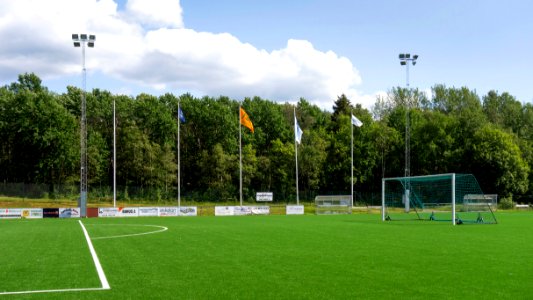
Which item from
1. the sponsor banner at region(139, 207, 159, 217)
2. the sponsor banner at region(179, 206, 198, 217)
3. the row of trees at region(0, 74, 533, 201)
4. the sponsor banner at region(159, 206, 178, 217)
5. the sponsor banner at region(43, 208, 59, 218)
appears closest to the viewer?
the sponsor banner at region(43, 208, 59, 218)

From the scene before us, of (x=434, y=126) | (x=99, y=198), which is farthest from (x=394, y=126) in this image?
(x=99, y=198)

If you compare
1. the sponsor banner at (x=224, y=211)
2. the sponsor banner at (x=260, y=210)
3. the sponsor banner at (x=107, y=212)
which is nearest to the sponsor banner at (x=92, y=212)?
the sponsor banner at (x=107, y=212)

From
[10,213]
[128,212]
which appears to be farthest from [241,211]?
[10,213]

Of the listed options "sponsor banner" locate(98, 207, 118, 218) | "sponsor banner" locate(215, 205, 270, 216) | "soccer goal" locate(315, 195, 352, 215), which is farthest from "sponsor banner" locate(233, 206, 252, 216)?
"sponsor banner" locate(98, 207, 118, 218)

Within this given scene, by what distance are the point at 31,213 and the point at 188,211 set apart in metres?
14.6

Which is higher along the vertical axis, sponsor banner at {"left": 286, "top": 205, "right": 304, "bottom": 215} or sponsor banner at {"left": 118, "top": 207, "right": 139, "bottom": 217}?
sponsor banner at {"left": 118, "top": 207, "right": 139, "bottom": 217}

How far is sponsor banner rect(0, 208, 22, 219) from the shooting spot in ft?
155

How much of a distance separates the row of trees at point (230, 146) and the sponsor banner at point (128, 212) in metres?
21.8

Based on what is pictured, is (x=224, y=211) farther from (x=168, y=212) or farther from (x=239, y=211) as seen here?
(x=168, y=212)

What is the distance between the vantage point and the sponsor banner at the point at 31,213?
157ft

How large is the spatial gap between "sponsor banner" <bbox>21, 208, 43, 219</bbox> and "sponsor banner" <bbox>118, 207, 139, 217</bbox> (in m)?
6.81

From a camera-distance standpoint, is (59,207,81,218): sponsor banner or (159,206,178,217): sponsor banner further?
(159,206,178,217): sponsor banner

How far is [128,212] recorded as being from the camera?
5041 cm

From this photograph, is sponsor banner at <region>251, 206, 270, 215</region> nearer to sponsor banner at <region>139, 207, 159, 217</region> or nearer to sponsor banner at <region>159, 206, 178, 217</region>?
sponsor banner at <region>159, 206, 178, 217</region>
